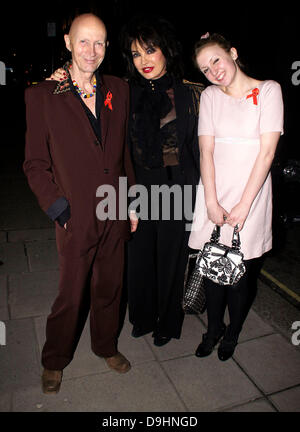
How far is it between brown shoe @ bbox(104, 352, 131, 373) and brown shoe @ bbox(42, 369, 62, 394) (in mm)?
340

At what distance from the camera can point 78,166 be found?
6.19 ft

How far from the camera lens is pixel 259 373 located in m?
2.41


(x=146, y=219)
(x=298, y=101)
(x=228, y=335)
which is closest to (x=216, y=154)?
(x=146, y=219)

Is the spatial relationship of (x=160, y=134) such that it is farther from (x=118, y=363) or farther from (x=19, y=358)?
(x=19, y=358)

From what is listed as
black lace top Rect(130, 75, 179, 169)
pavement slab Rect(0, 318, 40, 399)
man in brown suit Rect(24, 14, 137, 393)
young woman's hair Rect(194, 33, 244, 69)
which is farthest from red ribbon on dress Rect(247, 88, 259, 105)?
pavement slab Rect(0, 318, 40, 399)

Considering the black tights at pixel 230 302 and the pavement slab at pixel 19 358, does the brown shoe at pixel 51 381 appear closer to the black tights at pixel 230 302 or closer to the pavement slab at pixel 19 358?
the pavement slab at pixel 19 358

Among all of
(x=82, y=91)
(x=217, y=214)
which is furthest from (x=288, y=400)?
(x=82, y=91)

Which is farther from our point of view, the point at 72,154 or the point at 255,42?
the point at 255,42

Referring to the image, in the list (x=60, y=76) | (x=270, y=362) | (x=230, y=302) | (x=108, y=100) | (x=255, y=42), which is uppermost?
(x=255, y=42)

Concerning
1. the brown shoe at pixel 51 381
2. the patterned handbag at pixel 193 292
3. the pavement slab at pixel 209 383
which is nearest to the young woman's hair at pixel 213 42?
the patterned handbag at pixel 193 292

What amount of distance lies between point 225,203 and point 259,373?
1.22 m

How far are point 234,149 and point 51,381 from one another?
6.08 ft

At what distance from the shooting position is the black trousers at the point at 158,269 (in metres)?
2.39

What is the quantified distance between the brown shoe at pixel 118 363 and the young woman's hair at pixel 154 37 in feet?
6.46
